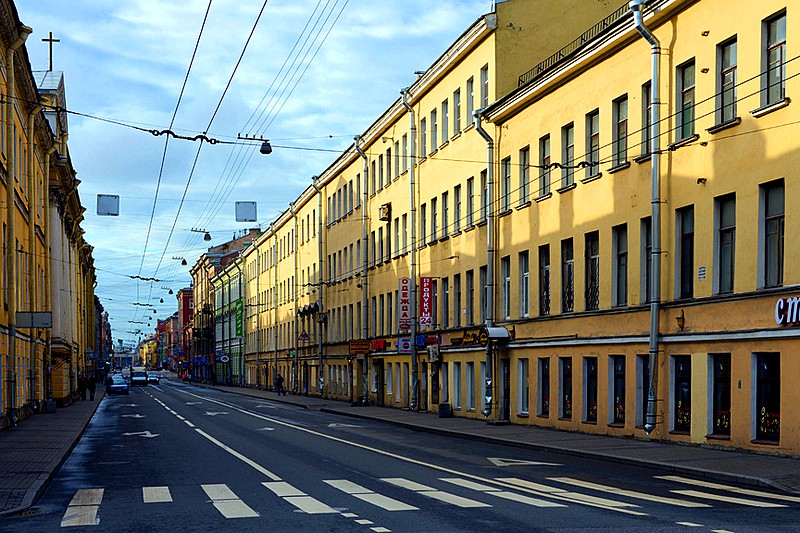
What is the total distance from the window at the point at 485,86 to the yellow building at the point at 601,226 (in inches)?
3.9

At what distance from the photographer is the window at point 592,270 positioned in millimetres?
27656

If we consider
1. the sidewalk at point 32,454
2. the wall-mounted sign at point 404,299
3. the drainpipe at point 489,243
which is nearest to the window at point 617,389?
the drainpipe at point 489,243

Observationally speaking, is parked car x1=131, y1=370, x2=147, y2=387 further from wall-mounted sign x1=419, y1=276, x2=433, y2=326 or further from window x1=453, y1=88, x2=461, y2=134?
window x1=453, y1=88, x2=461, y2=134

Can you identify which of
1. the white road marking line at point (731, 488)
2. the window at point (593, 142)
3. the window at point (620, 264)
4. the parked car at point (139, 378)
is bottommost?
the parked car at point (139, 378)

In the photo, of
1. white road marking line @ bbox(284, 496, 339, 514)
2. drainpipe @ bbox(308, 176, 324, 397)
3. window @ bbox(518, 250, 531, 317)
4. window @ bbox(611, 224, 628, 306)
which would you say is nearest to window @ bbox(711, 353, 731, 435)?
window @ bbox(611, 224, 628, 306)

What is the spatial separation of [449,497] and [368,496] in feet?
3.56

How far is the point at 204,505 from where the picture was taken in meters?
13.1

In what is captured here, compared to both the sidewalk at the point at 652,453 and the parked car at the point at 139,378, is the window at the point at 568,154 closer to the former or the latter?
the sidewalk at the point at 652,453

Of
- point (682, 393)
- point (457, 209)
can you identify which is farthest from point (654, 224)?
point (457, 209)

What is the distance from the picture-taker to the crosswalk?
12.6m

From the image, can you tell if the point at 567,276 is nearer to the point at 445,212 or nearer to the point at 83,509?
the point at 445,212

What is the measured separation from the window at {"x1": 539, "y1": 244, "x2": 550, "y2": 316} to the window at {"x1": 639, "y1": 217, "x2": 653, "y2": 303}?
6033 mm

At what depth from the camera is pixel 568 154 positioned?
2975cm

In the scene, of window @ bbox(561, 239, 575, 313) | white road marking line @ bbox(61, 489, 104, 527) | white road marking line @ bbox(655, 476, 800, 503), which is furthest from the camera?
window @ bbox(561, 239, 575, 313)
